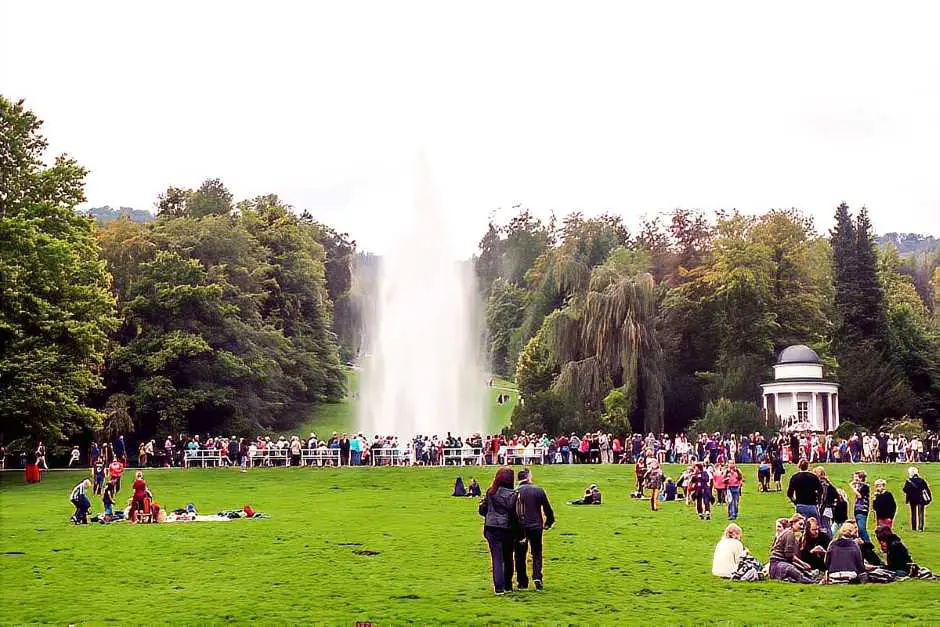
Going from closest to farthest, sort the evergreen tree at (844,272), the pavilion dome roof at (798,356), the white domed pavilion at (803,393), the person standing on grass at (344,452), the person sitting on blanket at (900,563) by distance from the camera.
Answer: the person sitting on blanket at (900,563) < the person standing on grass at (344,452) < the white domed pavilion at (803,393) < the pavilion dome roof at (798,356) < the evergreen tree at (844,272)

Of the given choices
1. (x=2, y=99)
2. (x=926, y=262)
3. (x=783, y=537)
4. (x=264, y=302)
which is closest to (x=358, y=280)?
(x=264, y=302)

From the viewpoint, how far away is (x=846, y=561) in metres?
20.2

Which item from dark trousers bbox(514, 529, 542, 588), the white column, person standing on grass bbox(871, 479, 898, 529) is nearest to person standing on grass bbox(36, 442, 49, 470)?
dark trousers bbox(514, 529, 542, 588)

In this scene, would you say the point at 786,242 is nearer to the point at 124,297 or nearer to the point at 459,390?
the point at 459,390

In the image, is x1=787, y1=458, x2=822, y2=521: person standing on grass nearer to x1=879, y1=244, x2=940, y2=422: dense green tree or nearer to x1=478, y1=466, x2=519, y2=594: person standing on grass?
x1=478, y1=466, x2=519, y2=594: person standing on grass

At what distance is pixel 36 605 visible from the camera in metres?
19.4

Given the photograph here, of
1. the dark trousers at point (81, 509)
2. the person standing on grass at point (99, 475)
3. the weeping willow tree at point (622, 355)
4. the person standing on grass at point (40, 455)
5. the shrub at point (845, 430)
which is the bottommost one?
the dark trousers at point (81, 509)

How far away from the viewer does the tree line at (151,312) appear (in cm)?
5169

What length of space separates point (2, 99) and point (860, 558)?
47.3 meters

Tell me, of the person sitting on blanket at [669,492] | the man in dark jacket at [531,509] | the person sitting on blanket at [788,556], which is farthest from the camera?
the person sitting on blanket at [669,492]

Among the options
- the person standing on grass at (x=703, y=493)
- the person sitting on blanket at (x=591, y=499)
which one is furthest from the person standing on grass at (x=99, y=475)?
the person standing on grass at (x=703, y=493)

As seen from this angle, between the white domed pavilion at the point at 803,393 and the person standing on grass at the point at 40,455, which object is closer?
the person standing on grass at the point at 40,455

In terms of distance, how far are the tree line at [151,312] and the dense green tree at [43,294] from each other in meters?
0.07

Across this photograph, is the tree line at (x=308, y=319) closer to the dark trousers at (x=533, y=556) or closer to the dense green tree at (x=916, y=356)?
the dense green tree at (x=916, y=356)
